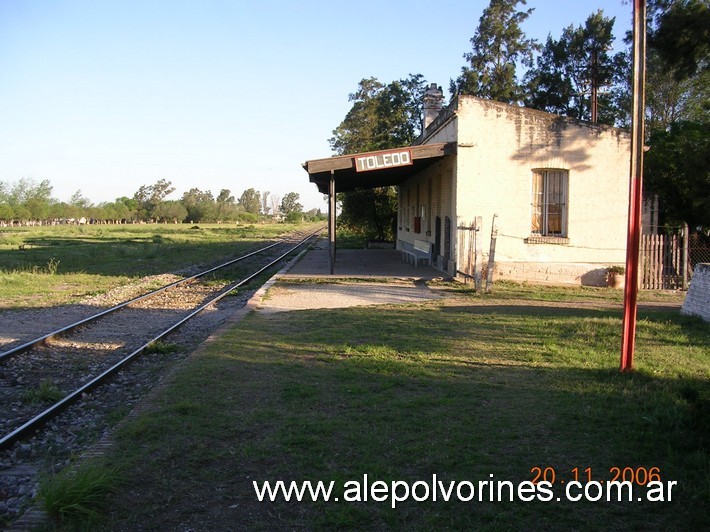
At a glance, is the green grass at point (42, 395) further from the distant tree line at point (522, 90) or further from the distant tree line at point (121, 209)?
the distant tree line at point (121, 209)

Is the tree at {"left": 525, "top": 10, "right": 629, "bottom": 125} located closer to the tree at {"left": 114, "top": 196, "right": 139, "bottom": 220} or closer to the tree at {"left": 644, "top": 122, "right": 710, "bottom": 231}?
the tree at {"left": 644, "top": 122, "right": 710, "bottom": 231}

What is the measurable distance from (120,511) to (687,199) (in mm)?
20124

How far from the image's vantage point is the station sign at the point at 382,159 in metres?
16.5

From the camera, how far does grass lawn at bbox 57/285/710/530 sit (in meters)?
3.68

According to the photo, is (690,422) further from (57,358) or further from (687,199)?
(687,199)

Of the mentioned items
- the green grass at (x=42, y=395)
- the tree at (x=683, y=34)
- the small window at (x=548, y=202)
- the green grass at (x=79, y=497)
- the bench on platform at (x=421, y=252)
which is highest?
the tree at (x=683, y=34)

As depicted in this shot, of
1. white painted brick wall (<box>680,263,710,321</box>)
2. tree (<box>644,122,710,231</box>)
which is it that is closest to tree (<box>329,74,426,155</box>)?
tree (<box>644,122,710,231</box>)

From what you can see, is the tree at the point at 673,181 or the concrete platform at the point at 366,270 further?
the tree at the point at 673,181

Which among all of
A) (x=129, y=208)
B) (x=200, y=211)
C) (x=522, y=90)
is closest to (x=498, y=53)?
(x=522, y=90)

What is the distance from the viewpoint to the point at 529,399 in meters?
5.75

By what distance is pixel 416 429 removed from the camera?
16.3 ft

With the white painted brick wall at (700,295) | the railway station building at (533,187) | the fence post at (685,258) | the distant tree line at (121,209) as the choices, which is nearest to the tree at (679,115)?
the fence post at (685,258)

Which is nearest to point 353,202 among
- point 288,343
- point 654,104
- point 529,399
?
point 654,104

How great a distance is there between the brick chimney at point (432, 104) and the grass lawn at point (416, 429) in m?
19.3
